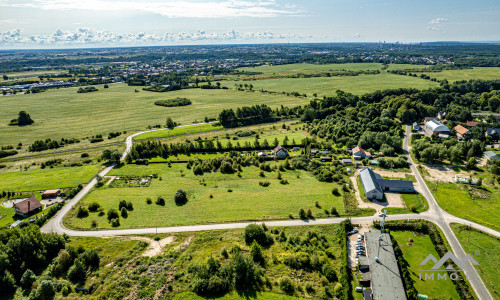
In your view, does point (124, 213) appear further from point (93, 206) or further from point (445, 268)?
point (445, 268)

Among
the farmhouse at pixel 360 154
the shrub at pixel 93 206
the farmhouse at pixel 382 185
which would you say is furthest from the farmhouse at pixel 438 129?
the shrub at pixel 93 206

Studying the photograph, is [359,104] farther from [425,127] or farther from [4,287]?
[4,287]

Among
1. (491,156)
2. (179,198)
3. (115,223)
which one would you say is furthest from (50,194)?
(491,156)

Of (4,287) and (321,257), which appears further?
(321,257)

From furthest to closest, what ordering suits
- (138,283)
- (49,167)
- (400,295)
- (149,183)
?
(49,167), (149,183), (138,283), (400,295)

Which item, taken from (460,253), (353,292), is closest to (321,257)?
(353,292)

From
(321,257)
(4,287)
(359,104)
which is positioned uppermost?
(359,104)

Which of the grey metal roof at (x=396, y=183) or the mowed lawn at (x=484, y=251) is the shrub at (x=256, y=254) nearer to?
the mowed lawn at (x=484, y=251)
